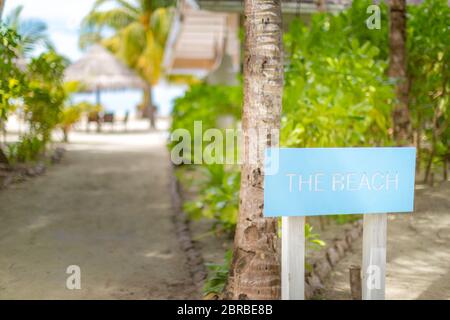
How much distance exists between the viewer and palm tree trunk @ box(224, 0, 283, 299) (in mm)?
3393

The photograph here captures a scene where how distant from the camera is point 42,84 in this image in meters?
9.52

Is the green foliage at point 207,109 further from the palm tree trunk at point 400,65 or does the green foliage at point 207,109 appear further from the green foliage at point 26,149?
the palm tree trunk at point 400,65

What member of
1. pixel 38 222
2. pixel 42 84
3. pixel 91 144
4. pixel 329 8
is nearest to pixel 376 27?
pixel 329 8

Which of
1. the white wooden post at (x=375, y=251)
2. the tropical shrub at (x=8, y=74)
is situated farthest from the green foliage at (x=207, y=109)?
the white wooden post at (x=375, y=251)

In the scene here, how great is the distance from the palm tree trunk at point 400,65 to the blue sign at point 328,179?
280 centimetres

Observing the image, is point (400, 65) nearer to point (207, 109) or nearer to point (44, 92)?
point (207, 109)

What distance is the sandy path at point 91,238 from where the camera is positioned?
445 centimetres

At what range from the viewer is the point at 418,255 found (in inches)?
178

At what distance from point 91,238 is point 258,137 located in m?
2.92

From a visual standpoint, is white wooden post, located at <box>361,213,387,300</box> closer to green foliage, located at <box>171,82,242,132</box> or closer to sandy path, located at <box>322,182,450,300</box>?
sandy path, located at <box>322,182,450,300</box>

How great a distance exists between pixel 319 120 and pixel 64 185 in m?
4.22

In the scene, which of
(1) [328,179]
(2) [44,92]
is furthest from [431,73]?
(2) [44,92]

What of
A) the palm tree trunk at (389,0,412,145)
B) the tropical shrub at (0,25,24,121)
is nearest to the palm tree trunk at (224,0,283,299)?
the tropical shrub at (0,25,24,121)
